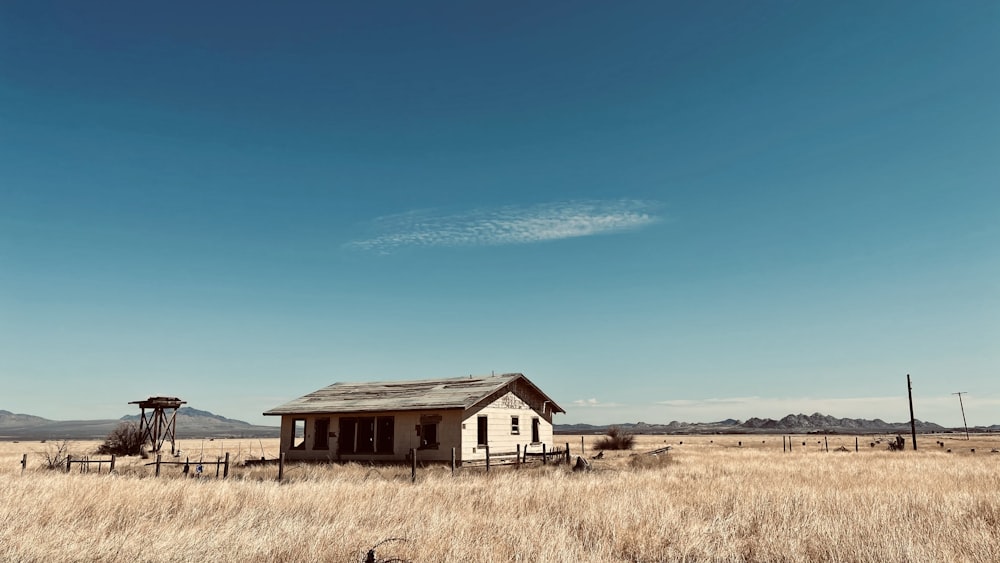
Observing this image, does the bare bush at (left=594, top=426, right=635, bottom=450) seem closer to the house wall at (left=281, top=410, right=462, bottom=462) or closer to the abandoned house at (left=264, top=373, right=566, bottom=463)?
the abandoned house at (left=264, top=373, right=566, bottom=463)

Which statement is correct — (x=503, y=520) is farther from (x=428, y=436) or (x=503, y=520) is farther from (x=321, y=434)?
(x=321, y=434)

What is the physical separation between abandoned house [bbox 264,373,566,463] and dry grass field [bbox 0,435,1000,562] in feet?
29.2

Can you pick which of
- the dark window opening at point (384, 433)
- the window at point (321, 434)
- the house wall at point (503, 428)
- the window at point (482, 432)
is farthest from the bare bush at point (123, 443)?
the house wall at point (503, 428)

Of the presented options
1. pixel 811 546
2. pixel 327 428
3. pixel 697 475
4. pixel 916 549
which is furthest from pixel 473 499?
pixel 327 428

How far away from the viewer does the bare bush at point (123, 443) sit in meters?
40.7

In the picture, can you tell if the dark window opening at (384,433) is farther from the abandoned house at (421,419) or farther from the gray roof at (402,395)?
the gray roof at (402,395)

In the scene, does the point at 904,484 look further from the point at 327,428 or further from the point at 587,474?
the point at 327,428

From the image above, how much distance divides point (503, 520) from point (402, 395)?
2041 centimetres

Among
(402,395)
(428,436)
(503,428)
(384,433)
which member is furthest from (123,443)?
(503,428)

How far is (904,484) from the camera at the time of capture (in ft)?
65.8

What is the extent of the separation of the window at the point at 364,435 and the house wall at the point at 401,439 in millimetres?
241

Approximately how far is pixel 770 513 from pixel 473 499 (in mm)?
6718

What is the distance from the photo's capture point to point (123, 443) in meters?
41.3

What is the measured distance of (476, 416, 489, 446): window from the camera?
3072cm
